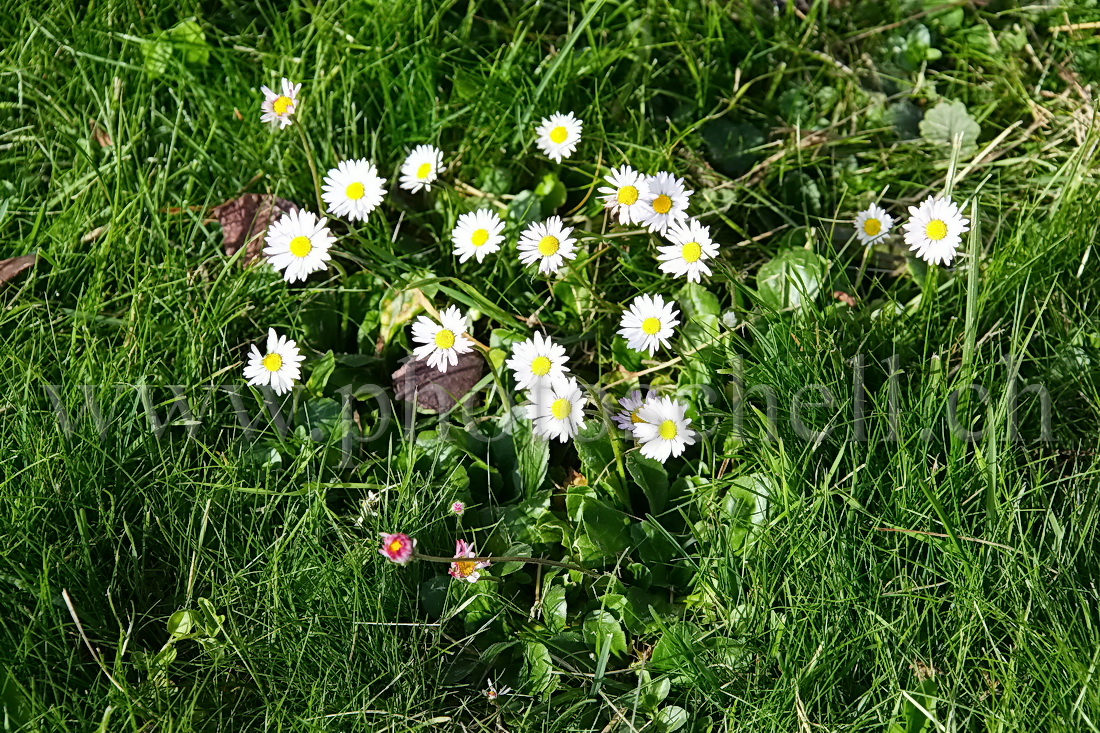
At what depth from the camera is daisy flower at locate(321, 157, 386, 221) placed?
2.01 metres

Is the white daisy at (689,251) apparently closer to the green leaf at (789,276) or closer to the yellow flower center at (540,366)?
the green leaf at (789,276)

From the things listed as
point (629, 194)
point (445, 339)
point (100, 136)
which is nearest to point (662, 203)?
point (629, 194)

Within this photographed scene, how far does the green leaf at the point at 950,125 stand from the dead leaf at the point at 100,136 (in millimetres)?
2054

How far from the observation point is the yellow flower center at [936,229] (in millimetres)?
1846

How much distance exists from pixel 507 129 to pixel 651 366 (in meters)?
0.68

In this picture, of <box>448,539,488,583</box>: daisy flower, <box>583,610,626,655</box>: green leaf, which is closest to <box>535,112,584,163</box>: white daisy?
<box>448,539,488,583</box>: daisy flower

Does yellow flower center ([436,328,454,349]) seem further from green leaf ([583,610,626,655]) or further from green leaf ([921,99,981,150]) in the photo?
green leaf ([921,99,981,150])

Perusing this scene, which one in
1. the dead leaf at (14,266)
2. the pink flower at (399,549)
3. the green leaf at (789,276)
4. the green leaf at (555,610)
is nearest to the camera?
the pink flower at (399,549)

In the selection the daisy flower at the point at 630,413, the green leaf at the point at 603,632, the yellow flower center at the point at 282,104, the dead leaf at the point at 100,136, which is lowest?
the green leaf at the point at 603,632

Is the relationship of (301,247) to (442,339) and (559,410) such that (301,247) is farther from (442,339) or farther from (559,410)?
(559,410)

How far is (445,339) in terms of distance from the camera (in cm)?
191

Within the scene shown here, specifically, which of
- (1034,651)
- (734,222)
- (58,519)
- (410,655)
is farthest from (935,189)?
(58,519)

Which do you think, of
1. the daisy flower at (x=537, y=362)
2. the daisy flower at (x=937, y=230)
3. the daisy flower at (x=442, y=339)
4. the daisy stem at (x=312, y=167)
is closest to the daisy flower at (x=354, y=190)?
the daisy stem at (x=312, y=167)

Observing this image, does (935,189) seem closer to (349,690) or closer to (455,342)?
(455,342)
